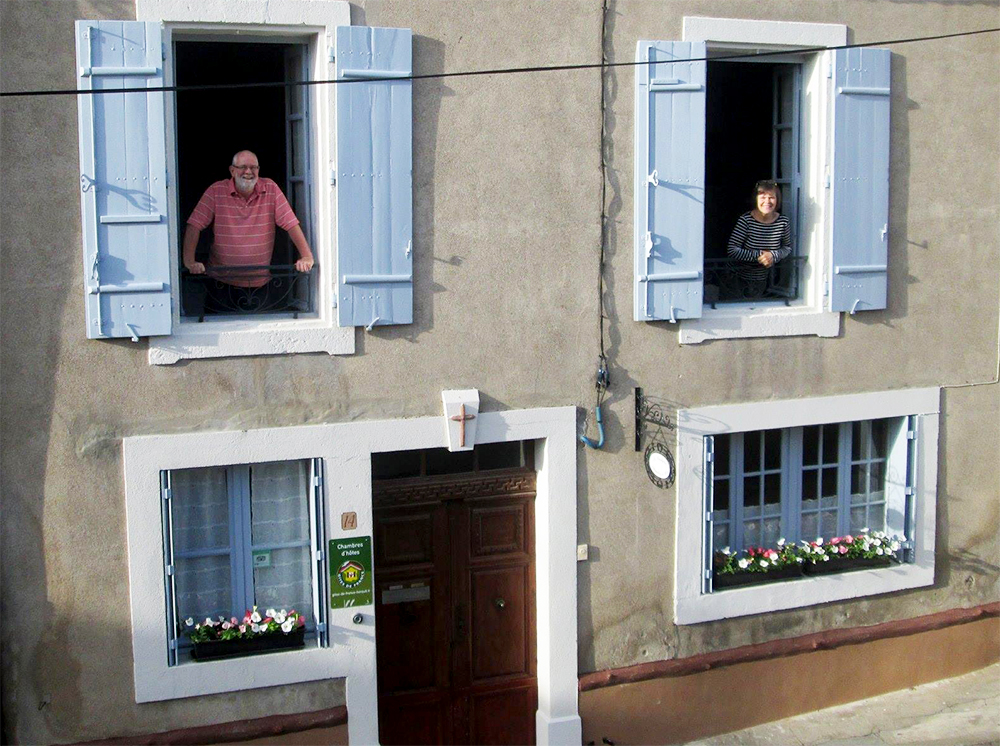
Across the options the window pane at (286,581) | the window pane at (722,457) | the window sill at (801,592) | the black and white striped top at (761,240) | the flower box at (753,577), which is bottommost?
the window sill at (801,592)

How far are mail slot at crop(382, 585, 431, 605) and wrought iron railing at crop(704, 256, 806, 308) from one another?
9.05ft

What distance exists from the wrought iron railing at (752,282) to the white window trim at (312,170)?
2731mm

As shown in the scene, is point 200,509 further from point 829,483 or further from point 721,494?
point 829,483

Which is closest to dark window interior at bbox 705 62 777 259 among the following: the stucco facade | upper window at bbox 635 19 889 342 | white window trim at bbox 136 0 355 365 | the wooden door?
upper window at bbox 635 19 889 342

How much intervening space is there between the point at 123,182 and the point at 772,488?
490cm

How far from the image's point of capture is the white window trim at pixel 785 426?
852 cm

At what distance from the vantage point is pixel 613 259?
816 centimetres

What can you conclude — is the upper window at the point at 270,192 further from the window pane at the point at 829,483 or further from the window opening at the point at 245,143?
the window pane at the point at 829,483

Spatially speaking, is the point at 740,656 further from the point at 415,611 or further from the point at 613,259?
the point at 613,259

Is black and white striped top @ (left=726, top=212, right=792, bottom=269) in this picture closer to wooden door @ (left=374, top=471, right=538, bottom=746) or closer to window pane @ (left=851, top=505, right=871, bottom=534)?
window pane @ (left=851, top=505, right=871, bottom=534)

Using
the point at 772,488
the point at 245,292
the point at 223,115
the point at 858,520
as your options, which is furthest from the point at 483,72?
the point at 858,520

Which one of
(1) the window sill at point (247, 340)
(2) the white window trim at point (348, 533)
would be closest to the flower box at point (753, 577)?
(2) the white window trim at point (348, 533)

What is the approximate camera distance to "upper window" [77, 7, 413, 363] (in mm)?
6953

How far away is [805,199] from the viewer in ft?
28.8
